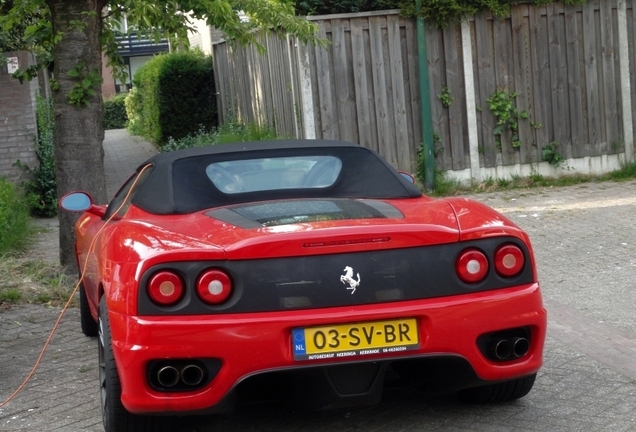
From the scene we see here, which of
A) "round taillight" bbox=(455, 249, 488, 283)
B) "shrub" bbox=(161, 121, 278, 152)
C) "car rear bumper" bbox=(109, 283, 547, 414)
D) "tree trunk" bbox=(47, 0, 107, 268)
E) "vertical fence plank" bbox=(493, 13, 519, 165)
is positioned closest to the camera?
"car rear bumper" bbox=(109, 283, 547, 414)

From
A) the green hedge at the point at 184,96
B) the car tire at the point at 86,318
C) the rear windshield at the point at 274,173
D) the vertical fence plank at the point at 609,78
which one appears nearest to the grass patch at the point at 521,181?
the vertical fence plank at the point at 609,78

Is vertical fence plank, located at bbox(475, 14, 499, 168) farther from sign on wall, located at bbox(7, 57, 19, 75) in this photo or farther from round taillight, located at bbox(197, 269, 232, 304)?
round taillight, located at bbox(197, 269, 232, 304)

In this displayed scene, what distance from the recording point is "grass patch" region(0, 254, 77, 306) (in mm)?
7840

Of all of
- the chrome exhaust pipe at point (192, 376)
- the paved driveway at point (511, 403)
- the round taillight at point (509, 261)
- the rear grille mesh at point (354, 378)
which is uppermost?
the round taillight at point (509, 261)

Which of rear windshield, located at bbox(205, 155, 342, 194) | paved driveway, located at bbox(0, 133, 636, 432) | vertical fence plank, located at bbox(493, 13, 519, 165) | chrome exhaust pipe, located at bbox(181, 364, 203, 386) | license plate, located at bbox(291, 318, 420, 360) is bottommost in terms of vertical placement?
paved driveway, located at bbox(0, 133, 636, 432)

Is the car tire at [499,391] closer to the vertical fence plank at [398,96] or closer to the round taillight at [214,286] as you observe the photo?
the round taillight at [214,286]

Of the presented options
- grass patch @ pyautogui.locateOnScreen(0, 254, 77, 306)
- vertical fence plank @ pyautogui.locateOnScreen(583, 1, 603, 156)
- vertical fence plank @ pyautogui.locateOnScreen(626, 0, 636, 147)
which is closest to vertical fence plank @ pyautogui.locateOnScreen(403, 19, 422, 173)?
vertical fence plank @ pyautogui.locateOnScreen(583, 1, 603, 156)

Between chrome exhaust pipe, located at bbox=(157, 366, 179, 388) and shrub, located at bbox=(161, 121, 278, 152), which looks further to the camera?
shrub, located at bbox=(161, 121, 278, 152)

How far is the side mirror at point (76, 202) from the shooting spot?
19.4ft

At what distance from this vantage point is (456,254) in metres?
4.29

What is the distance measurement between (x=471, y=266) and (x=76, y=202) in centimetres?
Answer: 265

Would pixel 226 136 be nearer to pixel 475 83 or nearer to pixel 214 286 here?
pixel 475 83

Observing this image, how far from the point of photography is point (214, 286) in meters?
4.04

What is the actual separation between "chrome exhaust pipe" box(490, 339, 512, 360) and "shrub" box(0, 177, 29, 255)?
21.0ft
